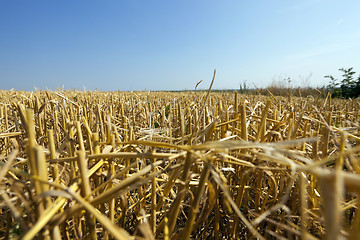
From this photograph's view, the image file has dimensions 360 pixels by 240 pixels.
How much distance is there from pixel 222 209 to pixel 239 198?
0.78 ft

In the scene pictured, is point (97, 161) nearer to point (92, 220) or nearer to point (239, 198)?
point (92, 220)

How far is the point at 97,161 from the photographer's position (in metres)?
0.66

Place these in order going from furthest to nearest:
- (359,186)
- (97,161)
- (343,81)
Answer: (343,81)
(97,161)
(359,186)

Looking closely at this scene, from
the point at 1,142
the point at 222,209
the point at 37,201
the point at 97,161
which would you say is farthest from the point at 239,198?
the point at 1,142

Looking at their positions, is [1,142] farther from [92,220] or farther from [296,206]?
[296,206]

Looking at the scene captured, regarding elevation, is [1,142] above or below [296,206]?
above

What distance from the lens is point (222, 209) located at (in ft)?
3.24

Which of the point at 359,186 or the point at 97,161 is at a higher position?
the point at 359,186

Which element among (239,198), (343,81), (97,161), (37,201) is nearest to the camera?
(37,201)

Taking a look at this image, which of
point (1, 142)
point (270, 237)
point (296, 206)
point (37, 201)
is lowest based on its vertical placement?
point (270, 237)

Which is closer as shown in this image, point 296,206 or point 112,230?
point 112,230

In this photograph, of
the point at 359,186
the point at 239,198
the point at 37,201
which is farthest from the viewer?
the point at 239,198

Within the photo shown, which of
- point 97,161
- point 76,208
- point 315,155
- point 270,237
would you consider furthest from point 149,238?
point 270,237

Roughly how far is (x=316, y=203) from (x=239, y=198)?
28 cm
